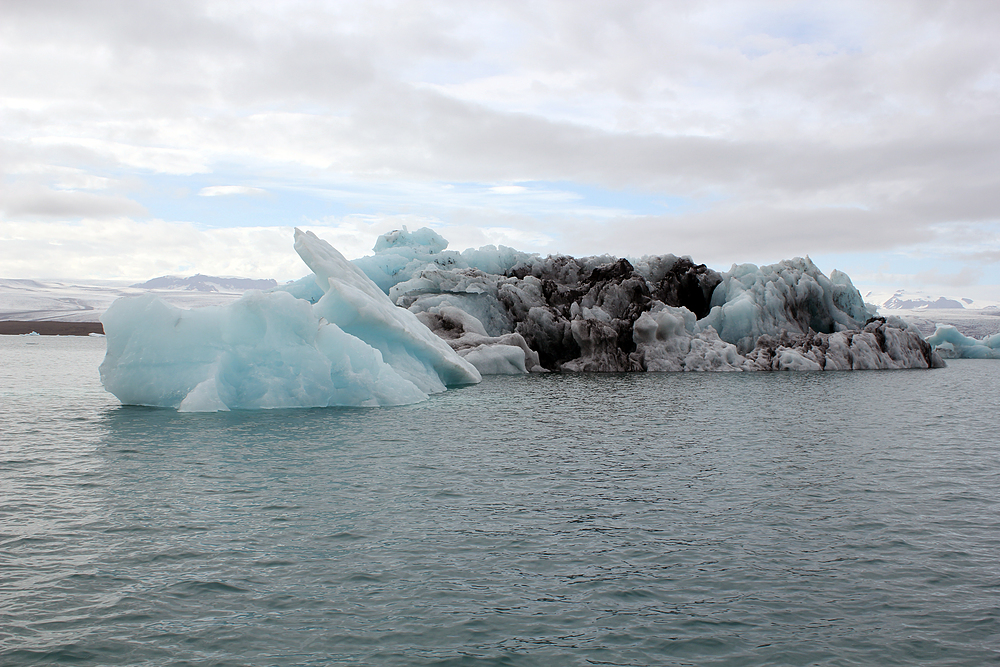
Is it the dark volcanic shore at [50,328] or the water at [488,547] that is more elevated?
the water at [488,547]

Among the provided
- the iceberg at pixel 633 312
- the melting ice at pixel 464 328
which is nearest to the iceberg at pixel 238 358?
the melting ice at pixel 464 328

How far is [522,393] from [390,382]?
6.18 meters

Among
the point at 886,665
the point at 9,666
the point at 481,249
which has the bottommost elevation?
the point at 9,666

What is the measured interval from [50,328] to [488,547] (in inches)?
6064

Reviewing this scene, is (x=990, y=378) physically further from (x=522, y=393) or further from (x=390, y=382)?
(x=390, y=382)

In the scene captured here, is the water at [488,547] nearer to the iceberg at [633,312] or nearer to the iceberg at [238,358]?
the iceberg at [238,358]

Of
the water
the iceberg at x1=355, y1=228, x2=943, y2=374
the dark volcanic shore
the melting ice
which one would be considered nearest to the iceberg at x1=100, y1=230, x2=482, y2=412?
the melting ice

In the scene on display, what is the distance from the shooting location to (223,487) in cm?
932

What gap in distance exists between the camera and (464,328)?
117 feet

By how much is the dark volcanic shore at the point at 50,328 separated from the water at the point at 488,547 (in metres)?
135

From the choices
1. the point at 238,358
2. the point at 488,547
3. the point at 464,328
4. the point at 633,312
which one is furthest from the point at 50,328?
the point at 488,547

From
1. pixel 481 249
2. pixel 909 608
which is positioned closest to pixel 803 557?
pixel 909 608

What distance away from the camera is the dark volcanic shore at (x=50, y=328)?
129 m

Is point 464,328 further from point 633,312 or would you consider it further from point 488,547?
point 488,547
